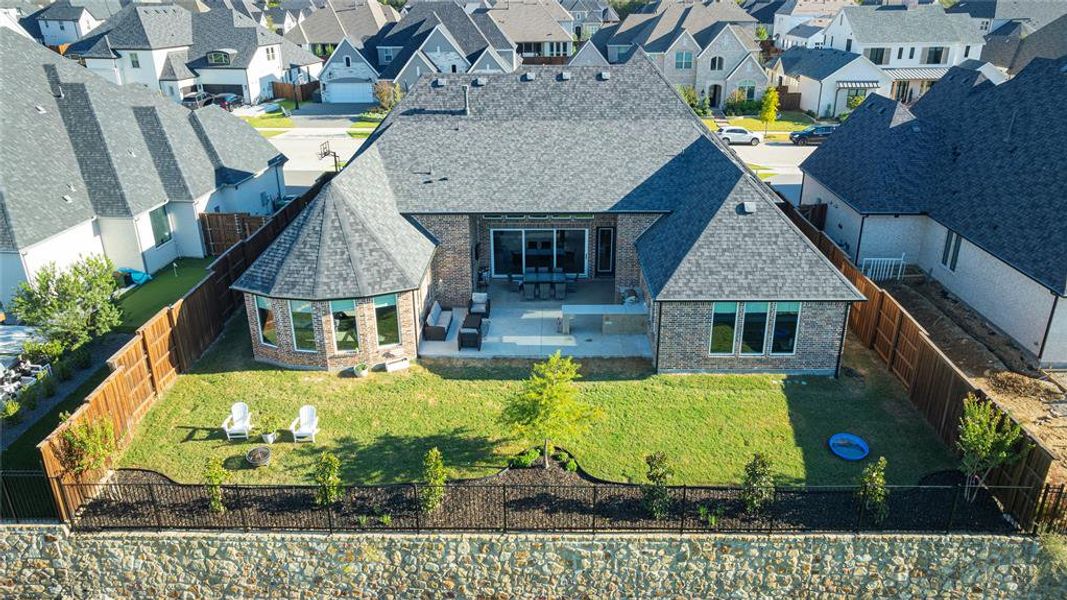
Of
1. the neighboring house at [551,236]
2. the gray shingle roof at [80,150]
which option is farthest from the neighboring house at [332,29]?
the neighboring house at [551,236]

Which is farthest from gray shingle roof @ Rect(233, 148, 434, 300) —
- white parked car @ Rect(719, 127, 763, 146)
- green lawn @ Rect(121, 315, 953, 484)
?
→ white parked car @ Rect(719, 127, 763, 146)

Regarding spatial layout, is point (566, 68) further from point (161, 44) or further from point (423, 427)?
point (161, 44)

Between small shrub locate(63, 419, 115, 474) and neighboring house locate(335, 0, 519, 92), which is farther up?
neighboring house locate(335, 0, 519, 92)

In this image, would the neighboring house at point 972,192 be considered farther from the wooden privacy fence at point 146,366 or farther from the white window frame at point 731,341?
the wooden privacy fence at point 146,366

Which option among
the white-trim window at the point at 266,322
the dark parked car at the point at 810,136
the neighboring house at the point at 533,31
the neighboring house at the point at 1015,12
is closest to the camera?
the white-trim window at the point at 266,322

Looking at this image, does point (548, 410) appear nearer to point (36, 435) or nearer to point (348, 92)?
point (36, 435)

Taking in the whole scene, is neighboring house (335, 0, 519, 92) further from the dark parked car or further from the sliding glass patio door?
the sliding glass patio door

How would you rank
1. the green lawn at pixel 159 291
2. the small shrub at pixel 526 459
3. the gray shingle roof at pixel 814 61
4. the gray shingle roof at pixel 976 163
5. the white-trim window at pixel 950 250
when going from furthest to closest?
the gray shingle roof at pixel 814 61 → the white-trim window at pixel 950 250 → the green lawn at pixel 159 291 → the gray shingle roof at pixel 976 163 → the small shrub at pixel 526 459
